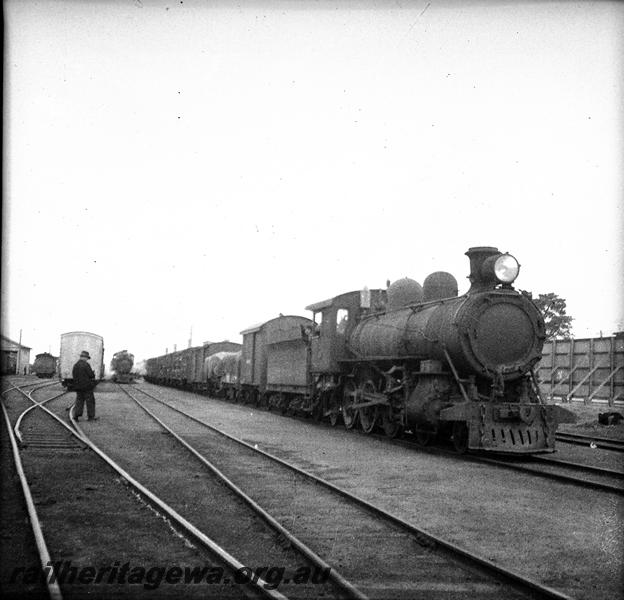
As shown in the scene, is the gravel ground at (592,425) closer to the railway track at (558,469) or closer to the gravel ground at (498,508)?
the railway track at (558,469)

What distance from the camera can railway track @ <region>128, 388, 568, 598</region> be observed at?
4.05 meters

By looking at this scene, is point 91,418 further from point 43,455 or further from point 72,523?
point 72,523

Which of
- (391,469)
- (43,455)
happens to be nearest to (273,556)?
(391,469)

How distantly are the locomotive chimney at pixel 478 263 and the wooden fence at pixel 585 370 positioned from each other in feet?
32.7

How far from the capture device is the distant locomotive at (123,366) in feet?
161

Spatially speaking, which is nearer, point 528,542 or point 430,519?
point 528,542

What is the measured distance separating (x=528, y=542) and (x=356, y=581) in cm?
180

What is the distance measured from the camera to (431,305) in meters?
11.6

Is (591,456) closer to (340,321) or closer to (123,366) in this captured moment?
(340,321)

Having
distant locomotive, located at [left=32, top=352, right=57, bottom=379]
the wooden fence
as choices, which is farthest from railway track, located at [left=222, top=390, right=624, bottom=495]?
distant locomotive, located at [left=32, top=352, right=57, bottom=379]

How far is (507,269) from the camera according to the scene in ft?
33.7

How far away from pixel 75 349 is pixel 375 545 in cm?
2724

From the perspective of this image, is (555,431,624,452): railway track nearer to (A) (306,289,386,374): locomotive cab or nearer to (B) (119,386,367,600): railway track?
(A) (306,289,386,374): locomotive cab

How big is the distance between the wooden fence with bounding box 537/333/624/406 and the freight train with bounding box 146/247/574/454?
27.2 ft
